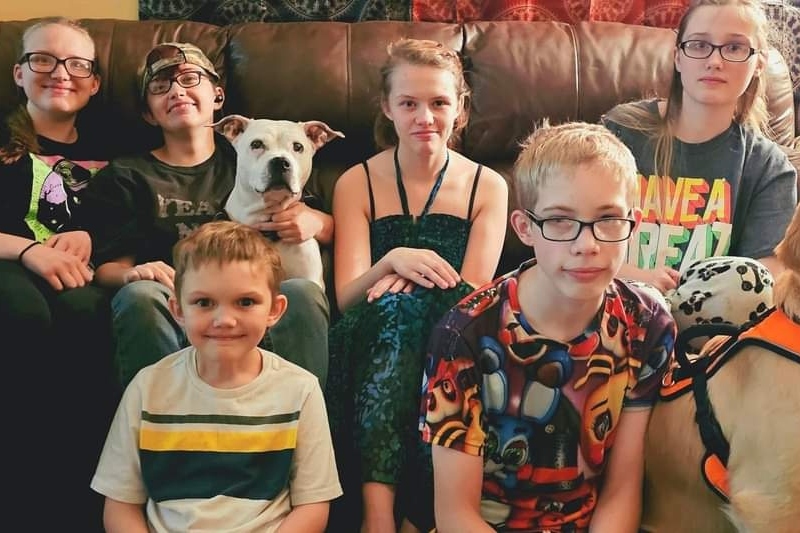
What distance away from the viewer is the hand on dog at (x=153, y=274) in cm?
183

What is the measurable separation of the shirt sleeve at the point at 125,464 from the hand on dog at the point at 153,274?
41 cm

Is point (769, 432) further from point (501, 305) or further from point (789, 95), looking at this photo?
point (789, 95)

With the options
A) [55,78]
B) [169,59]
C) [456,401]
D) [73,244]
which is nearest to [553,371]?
[456,401]

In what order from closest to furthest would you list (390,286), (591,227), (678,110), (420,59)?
(591,227) < (390,286) < (420,59) < (678,110)

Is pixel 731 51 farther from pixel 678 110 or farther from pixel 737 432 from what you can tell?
pixel 737 432

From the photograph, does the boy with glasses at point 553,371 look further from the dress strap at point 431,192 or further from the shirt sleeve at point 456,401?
the dress strap at point 431,192

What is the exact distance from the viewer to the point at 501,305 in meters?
1.38

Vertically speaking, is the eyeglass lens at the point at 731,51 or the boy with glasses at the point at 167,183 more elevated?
the eyeglass lens at the point at 731,51

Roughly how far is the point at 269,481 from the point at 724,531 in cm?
80

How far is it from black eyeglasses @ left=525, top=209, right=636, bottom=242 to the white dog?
2.78 ft

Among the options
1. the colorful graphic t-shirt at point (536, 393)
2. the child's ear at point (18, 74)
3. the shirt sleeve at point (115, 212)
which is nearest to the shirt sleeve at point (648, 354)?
the colorful graphic t-shirt at point (536, 393)

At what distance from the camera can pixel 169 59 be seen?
2.17 m

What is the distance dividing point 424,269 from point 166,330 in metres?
0.56

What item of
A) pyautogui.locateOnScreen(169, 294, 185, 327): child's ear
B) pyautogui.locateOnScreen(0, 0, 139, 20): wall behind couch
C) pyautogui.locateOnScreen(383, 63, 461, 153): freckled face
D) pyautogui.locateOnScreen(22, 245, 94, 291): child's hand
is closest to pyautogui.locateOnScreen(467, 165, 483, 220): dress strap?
pyautogui.locateOnScreen(383, 63, 461, 153): freckled face
